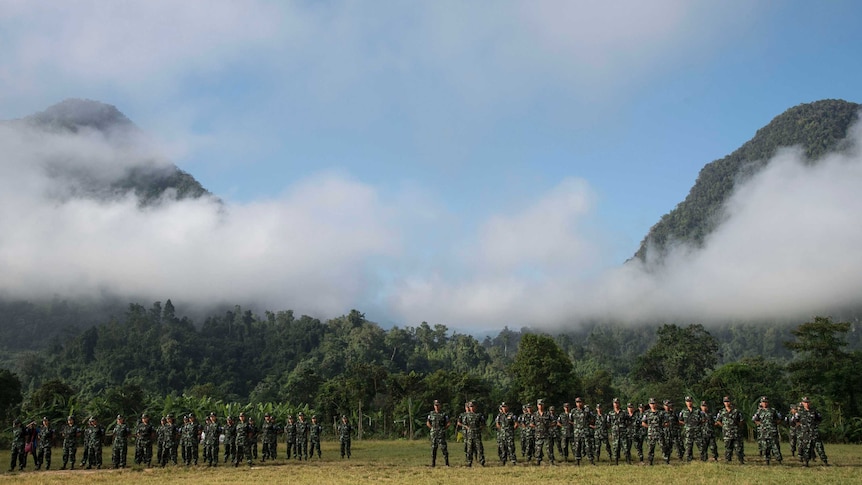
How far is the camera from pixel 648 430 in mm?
15789

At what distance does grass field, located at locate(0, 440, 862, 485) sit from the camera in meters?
12.8

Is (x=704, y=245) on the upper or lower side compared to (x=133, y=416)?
upper

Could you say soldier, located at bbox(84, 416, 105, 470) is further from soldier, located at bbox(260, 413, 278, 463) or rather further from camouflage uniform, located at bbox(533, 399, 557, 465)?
camouflage uniform, located at bbox(533, 399, 557, 465)

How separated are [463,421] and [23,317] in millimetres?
166137

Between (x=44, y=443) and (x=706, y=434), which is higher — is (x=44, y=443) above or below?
below

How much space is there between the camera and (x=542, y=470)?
14.7m

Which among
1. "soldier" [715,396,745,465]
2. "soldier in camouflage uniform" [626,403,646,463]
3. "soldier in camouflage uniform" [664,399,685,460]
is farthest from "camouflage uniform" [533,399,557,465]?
"soldier" [715,396,745,465]

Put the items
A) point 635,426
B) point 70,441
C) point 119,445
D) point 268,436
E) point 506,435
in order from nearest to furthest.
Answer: point 506,435 < point 635,426 < point 119,445 < point 70,441 < point 268,436

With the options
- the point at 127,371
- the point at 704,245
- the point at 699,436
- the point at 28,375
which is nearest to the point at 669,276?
the point at 704,245

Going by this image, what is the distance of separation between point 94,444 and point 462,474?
11444 millimetres

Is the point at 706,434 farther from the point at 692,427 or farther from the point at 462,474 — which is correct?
the point at 462,474

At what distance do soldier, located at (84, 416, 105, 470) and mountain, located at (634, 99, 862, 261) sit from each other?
594 feet

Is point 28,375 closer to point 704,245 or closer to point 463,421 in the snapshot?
point 463,421

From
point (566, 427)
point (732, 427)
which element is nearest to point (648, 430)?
point (732, 427)
